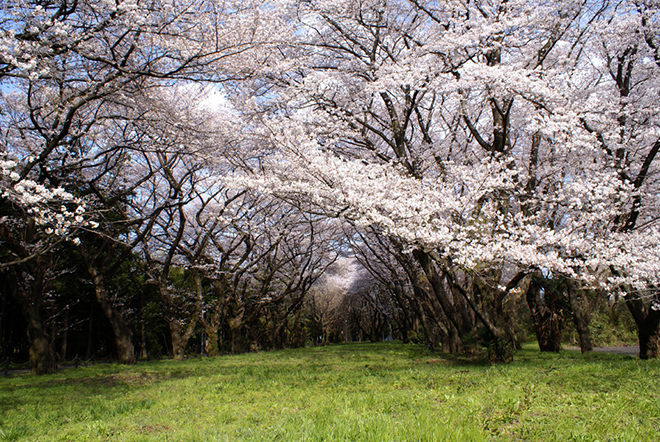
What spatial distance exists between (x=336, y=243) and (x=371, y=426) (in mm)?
21438

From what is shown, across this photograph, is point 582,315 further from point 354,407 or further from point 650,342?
point 354,407

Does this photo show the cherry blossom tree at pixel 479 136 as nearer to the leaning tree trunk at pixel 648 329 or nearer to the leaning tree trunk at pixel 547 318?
the leaning tree trunk at pixel 648 329

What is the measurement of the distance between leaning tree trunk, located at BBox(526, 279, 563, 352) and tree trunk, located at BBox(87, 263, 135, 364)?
48.4 feet

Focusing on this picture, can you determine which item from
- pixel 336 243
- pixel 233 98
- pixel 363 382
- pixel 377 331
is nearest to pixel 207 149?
pixel 233 98

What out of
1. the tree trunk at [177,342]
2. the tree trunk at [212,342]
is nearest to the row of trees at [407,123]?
the tree trunk at [177,342]

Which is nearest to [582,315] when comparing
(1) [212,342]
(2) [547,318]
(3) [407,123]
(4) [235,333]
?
(2) [547,318]

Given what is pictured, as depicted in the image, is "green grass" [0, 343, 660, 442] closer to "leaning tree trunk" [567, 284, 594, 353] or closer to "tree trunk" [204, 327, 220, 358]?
"leaning tree trunk" [567, 284, 594, 353]

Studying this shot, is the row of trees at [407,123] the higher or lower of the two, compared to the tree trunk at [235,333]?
higher

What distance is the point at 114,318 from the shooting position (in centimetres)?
1434

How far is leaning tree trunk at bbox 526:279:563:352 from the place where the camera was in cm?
1595

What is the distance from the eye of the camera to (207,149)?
41.3 ft

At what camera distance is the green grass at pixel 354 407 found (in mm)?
4031

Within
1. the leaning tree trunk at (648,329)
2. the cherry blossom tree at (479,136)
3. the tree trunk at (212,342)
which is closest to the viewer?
the cherry blossom tree at (479,136)

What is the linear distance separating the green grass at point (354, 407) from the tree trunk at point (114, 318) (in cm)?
472
